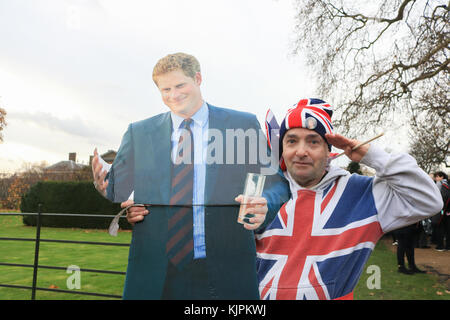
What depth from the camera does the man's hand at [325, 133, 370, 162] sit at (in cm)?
165

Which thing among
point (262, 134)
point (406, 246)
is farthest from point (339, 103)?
point (262, 134)

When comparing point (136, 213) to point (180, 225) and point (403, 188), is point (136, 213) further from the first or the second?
point (403, 188)

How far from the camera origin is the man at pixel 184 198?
1459mm

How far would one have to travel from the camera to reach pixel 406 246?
18.2 feet

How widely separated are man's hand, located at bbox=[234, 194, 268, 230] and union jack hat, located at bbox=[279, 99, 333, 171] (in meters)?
0.33

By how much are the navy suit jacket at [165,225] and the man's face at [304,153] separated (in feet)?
0.75

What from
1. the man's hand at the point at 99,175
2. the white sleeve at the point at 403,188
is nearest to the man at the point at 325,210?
the white sleeve at the point at 403,188

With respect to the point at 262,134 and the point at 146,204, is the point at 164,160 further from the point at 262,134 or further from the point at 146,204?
the point at 262,134

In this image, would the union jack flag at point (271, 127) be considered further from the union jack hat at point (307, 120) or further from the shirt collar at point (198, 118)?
the shirt collar at point (198, 118)

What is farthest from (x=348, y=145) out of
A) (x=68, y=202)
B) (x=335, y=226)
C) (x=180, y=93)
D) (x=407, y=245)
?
(x=68, y=202)

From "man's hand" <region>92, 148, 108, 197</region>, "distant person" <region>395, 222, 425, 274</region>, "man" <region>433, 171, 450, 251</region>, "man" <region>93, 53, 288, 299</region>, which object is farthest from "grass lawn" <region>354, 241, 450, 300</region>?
"man's hand" <region>92, 148, 108, 197</region>

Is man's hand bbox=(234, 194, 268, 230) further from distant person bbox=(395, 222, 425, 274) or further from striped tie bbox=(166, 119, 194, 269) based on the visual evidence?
distant person bbox=(395, 222, 425, 274)

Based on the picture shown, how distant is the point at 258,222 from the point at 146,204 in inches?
20.1
